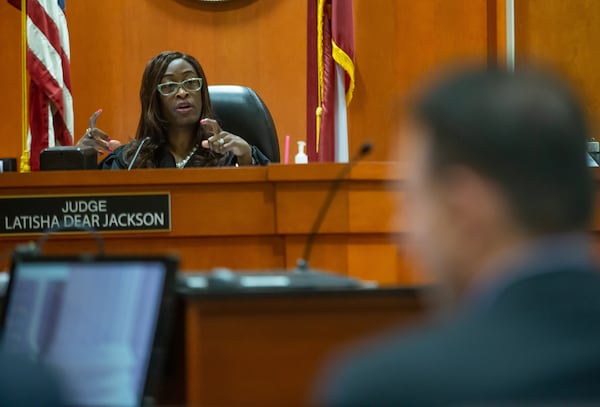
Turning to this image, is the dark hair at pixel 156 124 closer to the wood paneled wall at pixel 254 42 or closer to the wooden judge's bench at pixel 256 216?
the wooden judge's bench at pixel 256 216

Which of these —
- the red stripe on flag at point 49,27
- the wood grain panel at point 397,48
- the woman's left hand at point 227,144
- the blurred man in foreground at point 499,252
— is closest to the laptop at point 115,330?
the blurred man in foreground at point 499,252

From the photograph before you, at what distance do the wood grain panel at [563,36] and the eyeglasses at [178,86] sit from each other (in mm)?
2959

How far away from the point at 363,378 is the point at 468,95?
0.91 ft

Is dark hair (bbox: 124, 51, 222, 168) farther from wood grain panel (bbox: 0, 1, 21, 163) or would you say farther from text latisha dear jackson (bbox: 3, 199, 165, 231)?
wood grain panel (bbox: 0, 1, 21, 163)

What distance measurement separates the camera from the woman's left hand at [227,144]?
16.8 feet

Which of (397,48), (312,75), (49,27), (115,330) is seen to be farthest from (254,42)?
(115,330)

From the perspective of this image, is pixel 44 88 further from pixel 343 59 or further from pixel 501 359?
pixel 501 359

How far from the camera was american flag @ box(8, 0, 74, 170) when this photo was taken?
6.32 m

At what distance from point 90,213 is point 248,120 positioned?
126 centimetres

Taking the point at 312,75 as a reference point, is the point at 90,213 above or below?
below

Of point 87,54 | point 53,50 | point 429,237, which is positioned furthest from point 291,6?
point 429,237

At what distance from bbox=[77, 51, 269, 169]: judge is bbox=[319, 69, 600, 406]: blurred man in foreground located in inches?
162

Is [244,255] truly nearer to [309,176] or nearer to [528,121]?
[309,176]

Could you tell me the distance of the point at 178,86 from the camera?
17.9 feet
